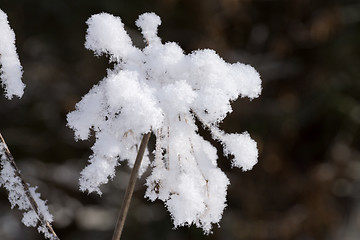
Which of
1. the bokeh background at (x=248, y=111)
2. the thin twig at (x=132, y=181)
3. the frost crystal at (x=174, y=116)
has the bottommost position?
the thin twig at (x=132, y=181)

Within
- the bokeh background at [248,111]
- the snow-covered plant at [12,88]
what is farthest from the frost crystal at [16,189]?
the bokeh background at [248,111]

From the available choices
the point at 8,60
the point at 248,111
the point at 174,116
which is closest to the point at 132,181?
the point at 174,116

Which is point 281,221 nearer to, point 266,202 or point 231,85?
point 266,202

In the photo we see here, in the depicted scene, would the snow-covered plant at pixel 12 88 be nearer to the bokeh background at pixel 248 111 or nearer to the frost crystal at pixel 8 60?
the frost crystal at pixel 8 60

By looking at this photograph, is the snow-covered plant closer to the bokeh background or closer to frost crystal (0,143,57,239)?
frost crystal (0,143,57,239)

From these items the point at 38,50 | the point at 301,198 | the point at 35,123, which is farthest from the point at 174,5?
the point at 301,198

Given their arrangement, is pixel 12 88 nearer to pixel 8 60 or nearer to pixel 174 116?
pixel 8 60

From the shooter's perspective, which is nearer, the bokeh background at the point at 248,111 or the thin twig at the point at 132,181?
the thin twig at the point at 132,181
